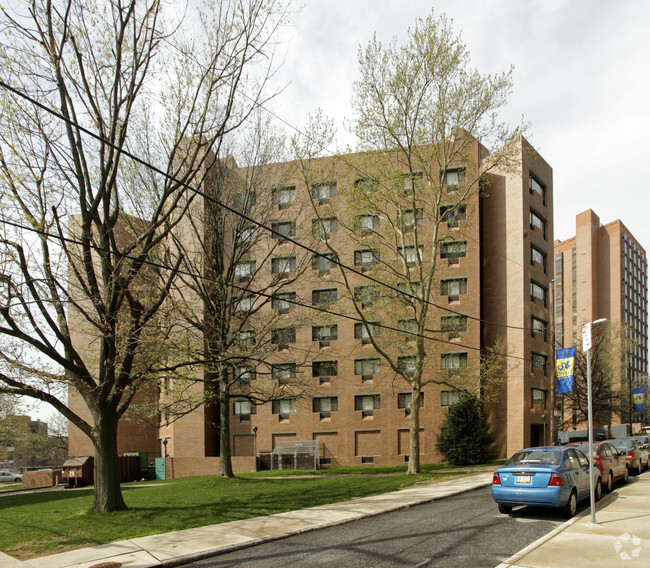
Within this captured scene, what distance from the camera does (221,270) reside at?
24938 millimetres

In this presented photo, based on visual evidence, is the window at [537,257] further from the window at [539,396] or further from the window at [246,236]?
the window at [246,236]

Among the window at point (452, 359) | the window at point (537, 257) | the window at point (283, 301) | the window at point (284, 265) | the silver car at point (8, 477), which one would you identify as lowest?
the silver car at point (8, 477)

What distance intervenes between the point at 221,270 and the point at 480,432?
58.9 ft

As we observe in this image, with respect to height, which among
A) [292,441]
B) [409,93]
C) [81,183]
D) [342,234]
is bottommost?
[292,441]

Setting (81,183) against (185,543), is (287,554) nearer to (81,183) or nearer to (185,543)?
(185,543)

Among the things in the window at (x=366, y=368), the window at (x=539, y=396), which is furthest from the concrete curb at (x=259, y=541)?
the window at (x=539, y=396)

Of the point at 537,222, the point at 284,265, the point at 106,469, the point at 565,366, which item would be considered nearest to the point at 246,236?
the point at 284,265

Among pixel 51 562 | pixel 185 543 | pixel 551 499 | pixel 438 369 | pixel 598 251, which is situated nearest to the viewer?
pixel 51 562

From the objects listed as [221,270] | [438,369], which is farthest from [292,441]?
[221,270]

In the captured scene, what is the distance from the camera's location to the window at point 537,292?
41875mm

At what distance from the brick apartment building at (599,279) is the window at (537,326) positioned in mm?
53490

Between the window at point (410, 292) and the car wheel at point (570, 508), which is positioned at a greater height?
the window at point (410, 292)

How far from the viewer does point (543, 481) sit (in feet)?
38.3

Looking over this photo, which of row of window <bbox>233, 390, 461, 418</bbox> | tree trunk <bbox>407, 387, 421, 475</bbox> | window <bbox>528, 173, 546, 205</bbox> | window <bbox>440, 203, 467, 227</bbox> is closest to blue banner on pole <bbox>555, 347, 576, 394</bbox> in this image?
tree trunk <bbox>407, 387, 421, 475</bbox>
